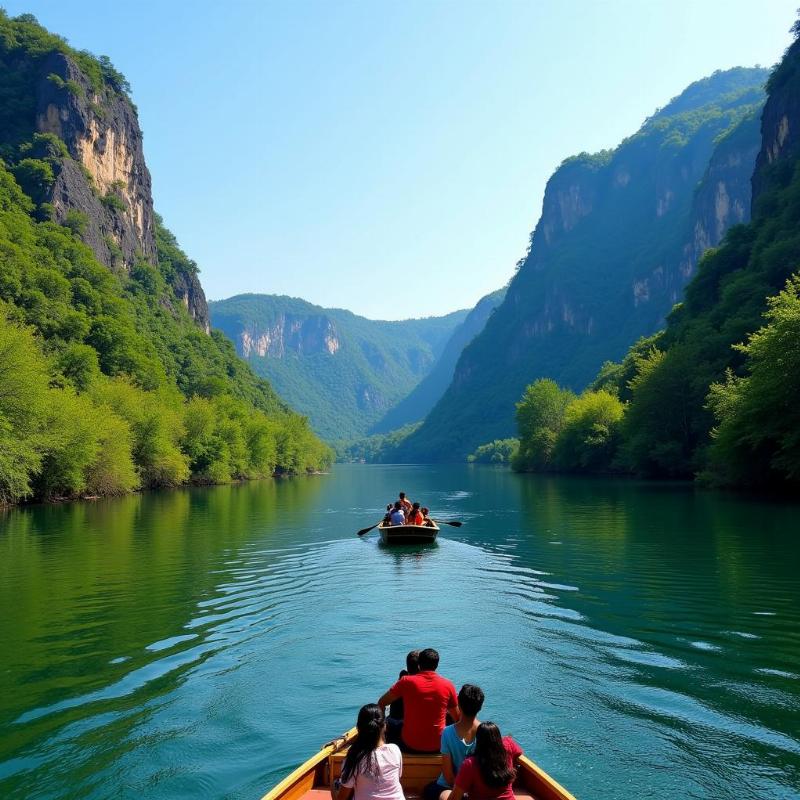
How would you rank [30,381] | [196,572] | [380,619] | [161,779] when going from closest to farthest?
1. [161,779]
2. [380,619]
3. [196,572]
4. [30,381]

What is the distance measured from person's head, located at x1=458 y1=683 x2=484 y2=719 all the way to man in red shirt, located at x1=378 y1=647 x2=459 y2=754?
0.89m

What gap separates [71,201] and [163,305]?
31.3 m

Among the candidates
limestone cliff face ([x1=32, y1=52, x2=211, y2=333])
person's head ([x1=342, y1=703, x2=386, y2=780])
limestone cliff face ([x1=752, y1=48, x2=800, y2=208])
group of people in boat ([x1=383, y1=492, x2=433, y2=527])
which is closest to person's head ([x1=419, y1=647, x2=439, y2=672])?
person's head ([x1=342, y1=703, x2=386, y2=780])

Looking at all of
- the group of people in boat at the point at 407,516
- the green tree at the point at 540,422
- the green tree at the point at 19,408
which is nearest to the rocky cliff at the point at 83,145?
the green tree at the point at 19,408

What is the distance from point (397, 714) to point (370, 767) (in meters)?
1.99

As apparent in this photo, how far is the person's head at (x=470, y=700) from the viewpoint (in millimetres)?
7090

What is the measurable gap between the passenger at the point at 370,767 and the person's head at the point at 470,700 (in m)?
0.89

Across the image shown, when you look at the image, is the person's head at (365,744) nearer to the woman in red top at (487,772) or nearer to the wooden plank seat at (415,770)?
the woman in red top at (487,772)

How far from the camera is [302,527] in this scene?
1460 inches

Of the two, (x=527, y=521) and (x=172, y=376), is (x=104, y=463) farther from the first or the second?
(x=172, y=376)

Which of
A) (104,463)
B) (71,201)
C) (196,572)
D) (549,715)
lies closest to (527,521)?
(196,572)

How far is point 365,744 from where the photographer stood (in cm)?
655

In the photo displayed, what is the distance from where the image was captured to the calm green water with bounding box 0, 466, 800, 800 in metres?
8.87

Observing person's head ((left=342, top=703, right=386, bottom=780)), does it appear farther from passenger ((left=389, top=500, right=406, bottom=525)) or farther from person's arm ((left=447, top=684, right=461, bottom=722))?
passenger ((left=389, top=500, right=406, bottom=525))
